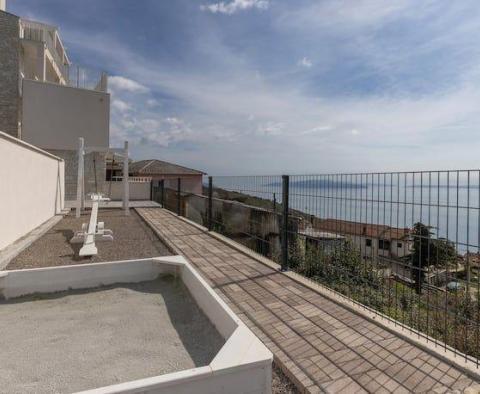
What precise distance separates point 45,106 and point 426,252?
2168 cm

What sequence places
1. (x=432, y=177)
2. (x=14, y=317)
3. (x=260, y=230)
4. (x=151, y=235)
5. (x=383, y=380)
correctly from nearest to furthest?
(x=383, y=380)
(x=432, y=177)
(x=14, y=317)
(x=260, y=230)
(x=151, y=235)

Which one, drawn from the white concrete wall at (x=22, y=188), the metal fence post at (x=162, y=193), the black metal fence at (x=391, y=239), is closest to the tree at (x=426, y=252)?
the black metal fence at (x=391, y=239)

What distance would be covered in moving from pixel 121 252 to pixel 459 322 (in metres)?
5.69

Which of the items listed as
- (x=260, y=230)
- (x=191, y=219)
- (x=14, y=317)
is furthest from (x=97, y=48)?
(x=14, y=317)

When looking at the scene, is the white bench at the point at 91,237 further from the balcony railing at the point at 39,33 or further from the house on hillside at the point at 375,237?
the balcony railing at the point at 39,33

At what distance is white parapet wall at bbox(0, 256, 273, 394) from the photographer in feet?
6.52

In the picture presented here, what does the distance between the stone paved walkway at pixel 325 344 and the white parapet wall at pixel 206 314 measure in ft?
1.15

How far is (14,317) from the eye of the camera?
3775 mm

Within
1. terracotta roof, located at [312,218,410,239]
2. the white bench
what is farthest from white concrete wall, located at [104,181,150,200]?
terracotta roof, located at [312,218,410,239]

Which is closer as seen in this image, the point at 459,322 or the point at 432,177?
the point at 432,177

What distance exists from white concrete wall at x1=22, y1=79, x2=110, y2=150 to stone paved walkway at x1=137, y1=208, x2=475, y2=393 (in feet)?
60.6

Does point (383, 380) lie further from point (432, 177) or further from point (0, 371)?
point (0, 371)

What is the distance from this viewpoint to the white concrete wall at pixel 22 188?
651cm

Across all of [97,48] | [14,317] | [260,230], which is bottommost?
[14,317]
